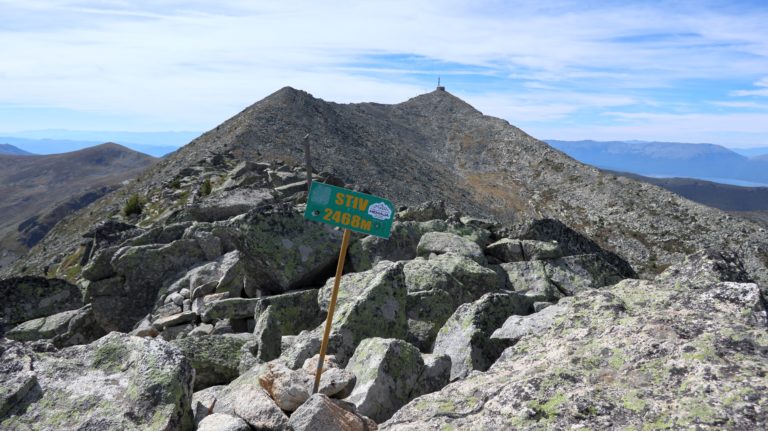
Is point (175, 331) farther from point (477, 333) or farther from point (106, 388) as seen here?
point (477, 333)

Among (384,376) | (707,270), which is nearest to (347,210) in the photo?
(384,376)

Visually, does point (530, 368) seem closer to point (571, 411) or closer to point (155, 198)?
point (571, 411)

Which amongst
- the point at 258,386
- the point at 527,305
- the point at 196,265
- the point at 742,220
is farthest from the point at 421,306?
the point at 742,220

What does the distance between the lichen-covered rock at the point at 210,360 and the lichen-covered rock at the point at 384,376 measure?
10.5 ft

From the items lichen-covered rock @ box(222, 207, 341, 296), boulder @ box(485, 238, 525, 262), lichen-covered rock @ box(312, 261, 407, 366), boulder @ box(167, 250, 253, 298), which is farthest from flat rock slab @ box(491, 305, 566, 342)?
boulder @ box(167, 250, 253, 298)

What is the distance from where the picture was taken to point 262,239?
642 inches

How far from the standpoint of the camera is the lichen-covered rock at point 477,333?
32.8ft

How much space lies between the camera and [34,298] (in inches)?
741

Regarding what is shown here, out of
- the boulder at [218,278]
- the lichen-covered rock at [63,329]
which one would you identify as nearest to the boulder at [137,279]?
the lichen-covered rock at [63,329]

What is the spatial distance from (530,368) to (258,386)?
4.48m

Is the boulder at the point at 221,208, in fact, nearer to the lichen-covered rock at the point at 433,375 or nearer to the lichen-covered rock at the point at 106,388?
the lichen-covered rock at the point at 106,388

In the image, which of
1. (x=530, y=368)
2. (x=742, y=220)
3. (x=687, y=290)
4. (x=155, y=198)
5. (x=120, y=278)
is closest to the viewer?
(x=530, y=368)

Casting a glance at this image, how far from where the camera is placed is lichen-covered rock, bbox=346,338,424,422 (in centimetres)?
863

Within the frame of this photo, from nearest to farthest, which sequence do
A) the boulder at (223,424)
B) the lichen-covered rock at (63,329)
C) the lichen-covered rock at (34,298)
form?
the boulder at (223,424) < the lichen-covered rock at (63,329) < the lichen-covered rock at (34,298)
